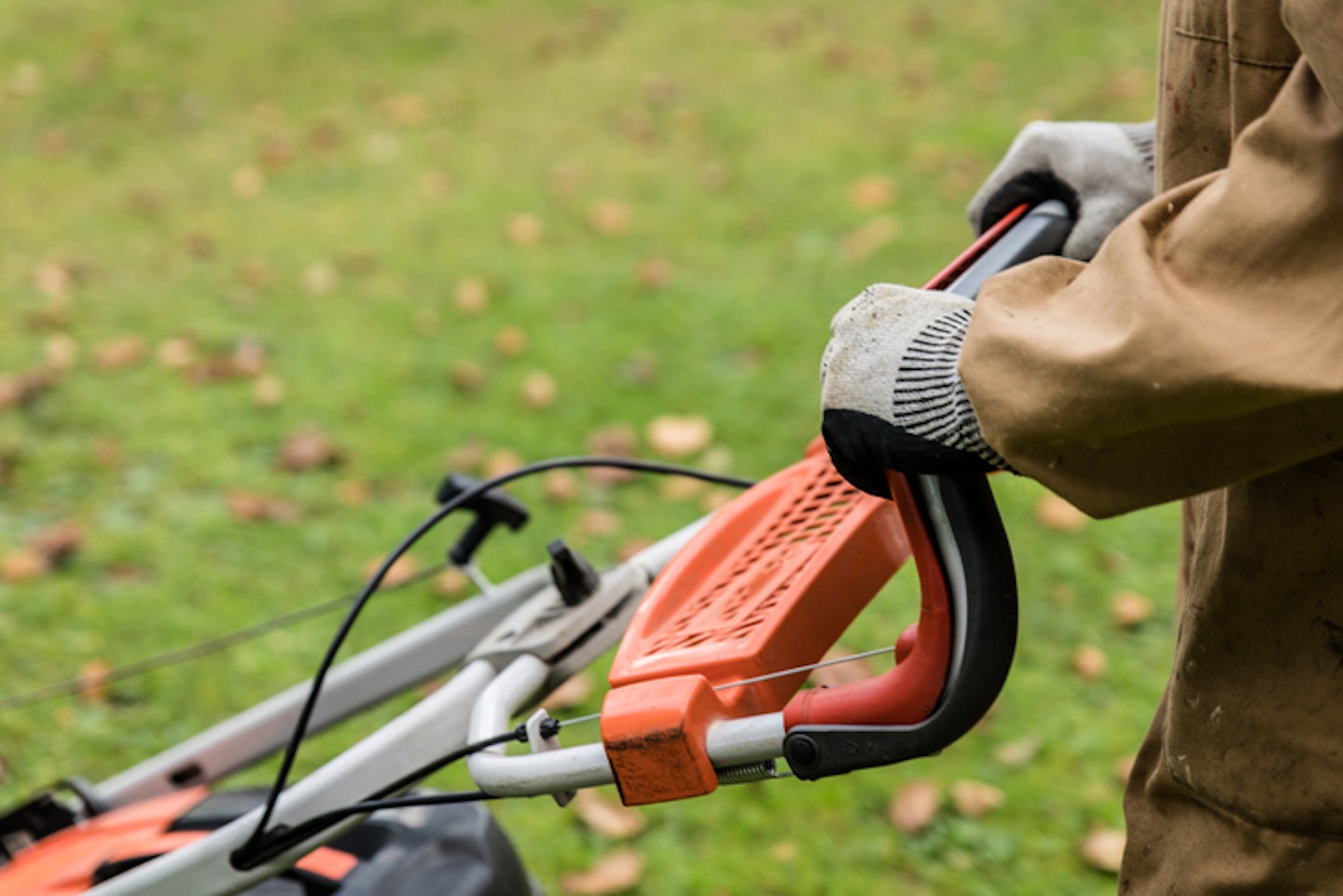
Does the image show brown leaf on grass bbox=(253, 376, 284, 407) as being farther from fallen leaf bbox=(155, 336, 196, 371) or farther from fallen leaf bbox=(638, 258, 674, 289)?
fallen leaf bbox=(638, 258, 674, 289)

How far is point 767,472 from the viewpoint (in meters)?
3.40

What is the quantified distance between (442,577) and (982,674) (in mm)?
2226

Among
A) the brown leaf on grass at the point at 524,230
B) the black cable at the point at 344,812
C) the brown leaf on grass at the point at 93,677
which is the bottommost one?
the brown leaf on grass at the point at 93,677

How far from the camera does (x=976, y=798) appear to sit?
2.50 meters

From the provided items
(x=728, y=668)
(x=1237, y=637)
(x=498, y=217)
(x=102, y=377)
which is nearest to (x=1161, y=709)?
(x=1237, y=637)

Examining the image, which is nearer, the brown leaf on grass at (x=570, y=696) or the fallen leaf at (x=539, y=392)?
the brown leaf on grass at (x=570, y=696)

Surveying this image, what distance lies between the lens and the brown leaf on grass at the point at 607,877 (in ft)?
7.92

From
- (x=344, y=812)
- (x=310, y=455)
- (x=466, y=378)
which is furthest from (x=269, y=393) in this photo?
(x=344, y=812)

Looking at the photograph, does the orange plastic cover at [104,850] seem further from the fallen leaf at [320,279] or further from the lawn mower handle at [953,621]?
the fallen leaf at [320,279]

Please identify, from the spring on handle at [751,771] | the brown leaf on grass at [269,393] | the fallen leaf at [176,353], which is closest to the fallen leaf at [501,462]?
the brown leaf on grass at [269,393]

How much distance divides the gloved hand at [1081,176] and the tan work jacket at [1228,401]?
0.84 feet

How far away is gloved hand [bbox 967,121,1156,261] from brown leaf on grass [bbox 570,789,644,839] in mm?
1469

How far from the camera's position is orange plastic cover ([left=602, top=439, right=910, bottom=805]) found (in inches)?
48.6

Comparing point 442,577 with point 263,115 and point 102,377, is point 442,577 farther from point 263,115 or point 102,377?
point 263,115
